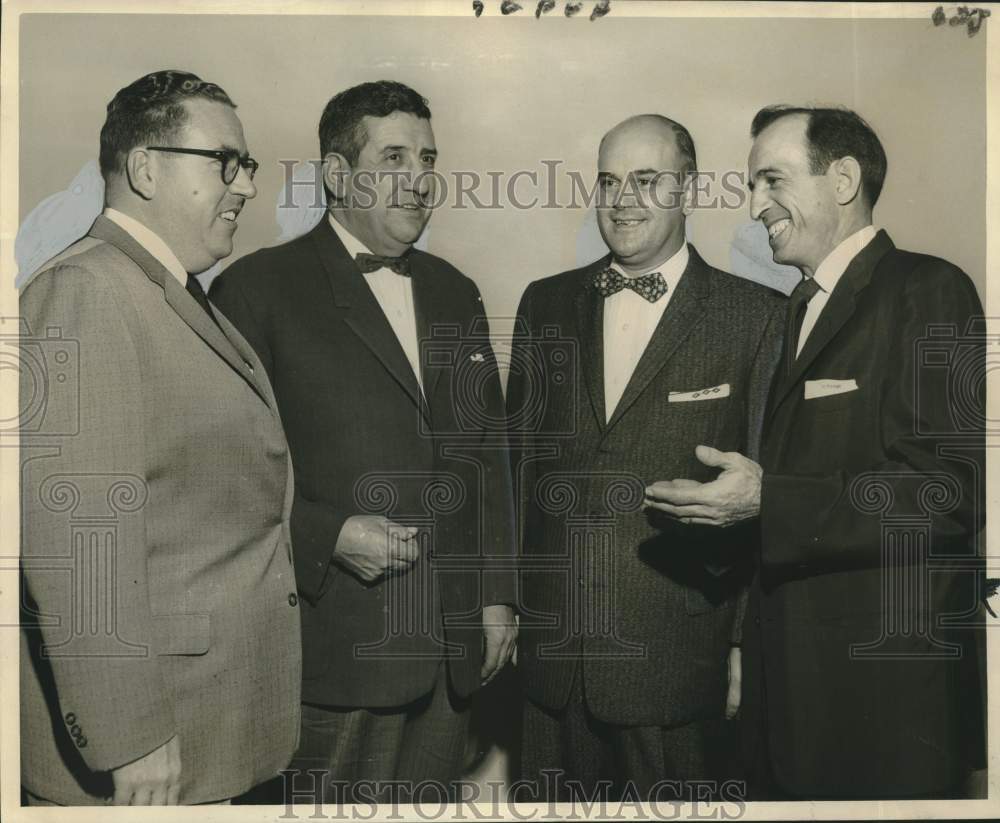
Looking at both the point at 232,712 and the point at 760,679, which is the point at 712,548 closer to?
the point at 760,679

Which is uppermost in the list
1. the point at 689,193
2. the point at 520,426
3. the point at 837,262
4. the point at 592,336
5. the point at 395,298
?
the point at 689,193

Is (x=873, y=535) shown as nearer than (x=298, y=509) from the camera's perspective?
No

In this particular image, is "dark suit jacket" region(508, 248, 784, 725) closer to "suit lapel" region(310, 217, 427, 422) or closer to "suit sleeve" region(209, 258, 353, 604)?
"suit lapel" region(310, 217, 427, 422)

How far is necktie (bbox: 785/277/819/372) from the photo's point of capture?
10.5ft

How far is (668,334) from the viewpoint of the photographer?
3.16m

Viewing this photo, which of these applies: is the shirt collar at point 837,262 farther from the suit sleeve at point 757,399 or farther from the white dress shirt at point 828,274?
the suit sleeve at point 757,399

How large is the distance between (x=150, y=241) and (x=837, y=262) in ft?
6.05

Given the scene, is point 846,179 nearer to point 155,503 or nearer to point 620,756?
point 620,756

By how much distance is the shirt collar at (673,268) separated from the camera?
3.21 metres

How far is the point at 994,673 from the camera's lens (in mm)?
3354

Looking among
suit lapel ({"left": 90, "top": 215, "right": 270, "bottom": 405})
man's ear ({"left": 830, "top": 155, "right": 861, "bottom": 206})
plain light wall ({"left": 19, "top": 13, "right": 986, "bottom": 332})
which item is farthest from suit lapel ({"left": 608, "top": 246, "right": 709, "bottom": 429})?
suit lapel ({"left": 90, "top": 215, "right": 270, "bottom": 405})

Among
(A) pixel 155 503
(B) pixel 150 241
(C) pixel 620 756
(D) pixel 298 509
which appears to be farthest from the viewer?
(C) pixel 620 756

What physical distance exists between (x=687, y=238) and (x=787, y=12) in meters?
0.73

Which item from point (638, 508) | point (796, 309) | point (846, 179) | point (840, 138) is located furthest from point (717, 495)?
point (840, 138)
